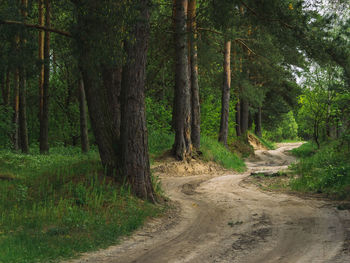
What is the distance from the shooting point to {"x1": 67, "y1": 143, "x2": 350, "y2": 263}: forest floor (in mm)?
5852

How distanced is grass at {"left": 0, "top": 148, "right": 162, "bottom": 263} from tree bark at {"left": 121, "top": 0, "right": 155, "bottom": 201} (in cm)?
45

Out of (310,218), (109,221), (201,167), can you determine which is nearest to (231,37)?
(201,167)

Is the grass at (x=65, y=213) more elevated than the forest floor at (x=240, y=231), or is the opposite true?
the grass at (x=65, y=213)

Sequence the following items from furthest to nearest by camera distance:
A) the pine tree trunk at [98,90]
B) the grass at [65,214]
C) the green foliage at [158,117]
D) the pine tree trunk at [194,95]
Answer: the green foliage at [158,117]
the pine tree trunk at [194,95]
the pine tree trunk at [98,90]
the grass at [65,214]

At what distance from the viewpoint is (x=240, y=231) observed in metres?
7.39

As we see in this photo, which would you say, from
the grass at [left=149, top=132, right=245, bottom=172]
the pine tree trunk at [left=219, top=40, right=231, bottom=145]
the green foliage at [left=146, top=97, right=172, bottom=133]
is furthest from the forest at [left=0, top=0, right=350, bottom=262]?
the pine tree trunk at [left=219, top=40, right=231, bottom=145]

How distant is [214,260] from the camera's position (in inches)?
223

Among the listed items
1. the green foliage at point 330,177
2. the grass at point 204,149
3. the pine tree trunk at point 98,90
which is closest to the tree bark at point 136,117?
the pine tree trunk at point 98,90

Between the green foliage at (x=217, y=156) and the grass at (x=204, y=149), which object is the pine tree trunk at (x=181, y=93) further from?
the green foliage at (x=217, y=156)

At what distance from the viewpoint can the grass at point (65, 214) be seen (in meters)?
6.16

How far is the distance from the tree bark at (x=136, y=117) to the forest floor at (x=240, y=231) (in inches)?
47.6

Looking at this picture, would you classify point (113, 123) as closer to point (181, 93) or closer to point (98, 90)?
point (98, 90)

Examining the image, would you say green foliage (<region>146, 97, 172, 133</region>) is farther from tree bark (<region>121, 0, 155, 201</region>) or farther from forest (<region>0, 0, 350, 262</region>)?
tree bark (<region>121, 0, 155, 201</region>)

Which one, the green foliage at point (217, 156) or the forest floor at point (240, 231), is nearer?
the forest floor at point (240, 231)
